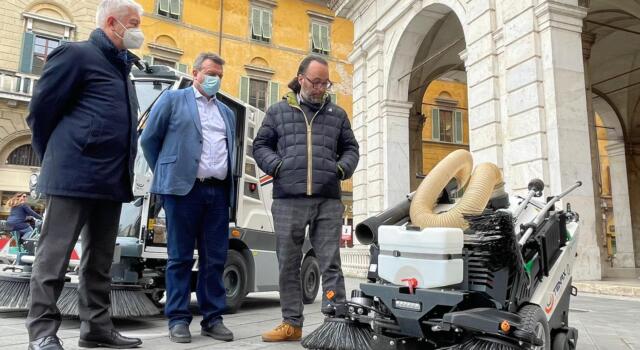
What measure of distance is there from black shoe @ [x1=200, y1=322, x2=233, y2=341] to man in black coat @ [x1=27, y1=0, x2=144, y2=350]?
51 cm

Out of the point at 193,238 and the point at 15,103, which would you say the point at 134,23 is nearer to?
the point at 193,238

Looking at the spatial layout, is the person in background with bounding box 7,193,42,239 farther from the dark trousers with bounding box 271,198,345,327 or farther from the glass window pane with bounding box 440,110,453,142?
the glass window pane with bounding box 440,110,453,142

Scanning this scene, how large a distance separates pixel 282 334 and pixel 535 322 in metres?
1.66

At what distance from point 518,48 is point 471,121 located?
1.58 m

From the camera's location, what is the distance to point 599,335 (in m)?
3.83

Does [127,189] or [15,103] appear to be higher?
[15,103]

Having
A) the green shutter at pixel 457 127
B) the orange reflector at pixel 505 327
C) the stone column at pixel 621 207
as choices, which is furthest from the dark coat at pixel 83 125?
the green shutter at pixel 457 127

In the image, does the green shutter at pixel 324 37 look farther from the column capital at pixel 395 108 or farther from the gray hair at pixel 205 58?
the gray hair at pixel 205 58

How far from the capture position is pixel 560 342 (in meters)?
2.63

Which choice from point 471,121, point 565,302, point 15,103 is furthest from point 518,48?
point 15,103

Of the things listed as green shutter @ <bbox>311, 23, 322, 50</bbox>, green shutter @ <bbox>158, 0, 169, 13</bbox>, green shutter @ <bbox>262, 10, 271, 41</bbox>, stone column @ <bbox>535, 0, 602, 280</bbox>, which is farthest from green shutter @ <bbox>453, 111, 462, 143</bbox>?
stone column @ <bbox>535, 0, 602, 280</bbox>

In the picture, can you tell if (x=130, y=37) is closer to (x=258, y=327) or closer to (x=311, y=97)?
(x=311, y=97)

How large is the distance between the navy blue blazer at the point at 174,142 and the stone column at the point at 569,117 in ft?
18.2

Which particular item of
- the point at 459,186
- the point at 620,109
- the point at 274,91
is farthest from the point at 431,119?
the point at 459,186
